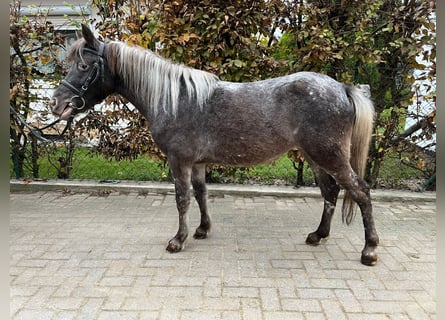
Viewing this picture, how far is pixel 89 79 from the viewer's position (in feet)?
10.5

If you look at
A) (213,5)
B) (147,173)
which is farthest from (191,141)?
(147,173)

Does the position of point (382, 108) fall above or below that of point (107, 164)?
above

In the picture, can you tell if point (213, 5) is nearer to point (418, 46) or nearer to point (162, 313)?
point (418, 46)

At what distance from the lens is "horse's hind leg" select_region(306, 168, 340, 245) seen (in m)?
3.54

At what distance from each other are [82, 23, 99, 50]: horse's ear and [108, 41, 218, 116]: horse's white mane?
13 centimetres

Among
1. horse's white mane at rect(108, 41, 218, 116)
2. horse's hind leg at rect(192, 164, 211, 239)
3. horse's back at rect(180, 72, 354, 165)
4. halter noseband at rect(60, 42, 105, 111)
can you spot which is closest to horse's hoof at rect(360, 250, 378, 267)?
horse's back at rect(180, 72, 354, 165)

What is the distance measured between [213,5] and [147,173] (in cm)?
286

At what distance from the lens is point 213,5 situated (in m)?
4.71

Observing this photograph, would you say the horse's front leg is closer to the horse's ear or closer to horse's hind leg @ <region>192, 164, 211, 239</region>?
horse's hind leg @ <region>192, 164, 211, 239</region>

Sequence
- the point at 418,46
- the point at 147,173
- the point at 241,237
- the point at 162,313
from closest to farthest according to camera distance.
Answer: the point at 162,313 → the point at 241,237 → the point at 418,46 → the point at 147,173

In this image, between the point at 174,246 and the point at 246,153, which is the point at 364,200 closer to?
the point at 246,153

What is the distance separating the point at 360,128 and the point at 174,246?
78.4 inches

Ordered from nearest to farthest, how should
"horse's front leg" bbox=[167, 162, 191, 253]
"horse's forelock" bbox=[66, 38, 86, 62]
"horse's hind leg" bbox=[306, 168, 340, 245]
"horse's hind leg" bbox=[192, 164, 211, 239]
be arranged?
1. "horse's forelock" bbox=[66, 38, 86, 62]
2. "horse's front leg" bbox=[167, 162, 191, 253]
3. "horse's hind leg" bbox=[306, 168, 340, 245]
4. "horse's hind leg" bbox=[192, 164, 211, 239]

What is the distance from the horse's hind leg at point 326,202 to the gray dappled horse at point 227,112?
19 cm
